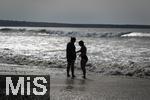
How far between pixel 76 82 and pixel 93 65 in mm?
6231

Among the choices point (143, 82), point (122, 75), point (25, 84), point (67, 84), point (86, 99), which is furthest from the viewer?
point (122, 75)

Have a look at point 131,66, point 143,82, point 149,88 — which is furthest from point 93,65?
point 149,88

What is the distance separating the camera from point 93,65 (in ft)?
67.3

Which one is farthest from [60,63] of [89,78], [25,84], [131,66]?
[25,84]

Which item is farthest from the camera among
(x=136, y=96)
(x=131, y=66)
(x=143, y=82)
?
(x=131, y=66)

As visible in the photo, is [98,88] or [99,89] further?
[98,88]

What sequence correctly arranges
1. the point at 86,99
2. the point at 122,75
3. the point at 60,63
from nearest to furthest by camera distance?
the point at 86,99, the point at 122,75, the point at 60,63

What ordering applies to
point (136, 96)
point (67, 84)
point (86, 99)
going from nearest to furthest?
point (86, 99) → point (136, 96) → point (67, 84)

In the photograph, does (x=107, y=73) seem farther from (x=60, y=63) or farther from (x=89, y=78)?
(x=60, y=63)

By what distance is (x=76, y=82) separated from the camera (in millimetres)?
14375

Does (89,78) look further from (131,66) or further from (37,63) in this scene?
(37,63)

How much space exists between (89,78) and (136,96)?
4577mm

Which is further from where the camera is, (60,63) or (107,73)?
(60,63)

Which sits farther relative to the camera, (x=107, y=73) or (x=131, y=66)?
(x=131, y=66)
